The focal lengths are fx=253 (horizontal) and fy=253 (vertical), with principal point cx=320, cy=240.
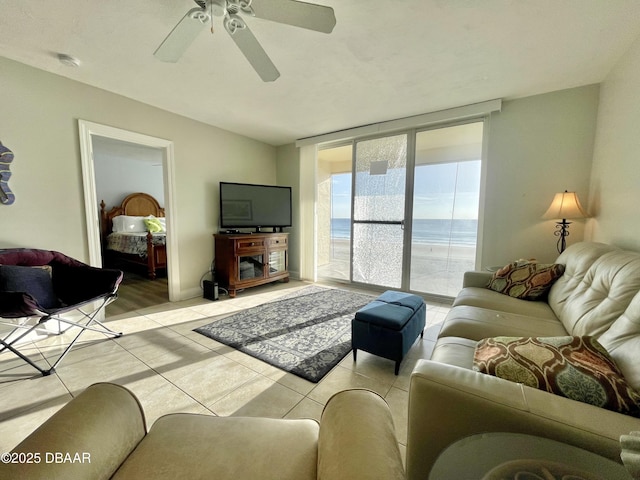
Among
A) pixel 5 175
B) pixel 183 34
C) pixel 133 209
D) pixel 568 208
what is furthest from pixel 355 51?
pixel 133 209

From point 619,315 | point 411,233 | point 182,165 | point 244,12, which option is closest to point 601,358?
point 619,315

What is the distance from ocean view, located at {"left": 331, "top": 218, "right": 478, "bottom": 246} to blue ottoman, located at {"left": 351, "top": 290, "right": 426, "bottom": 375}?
1609 mm

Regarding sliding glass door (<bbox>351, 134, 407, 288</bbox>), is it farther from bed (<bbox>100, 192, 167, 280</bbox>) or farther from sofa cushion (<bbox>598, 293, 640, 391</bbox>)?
bed (<bbox>100, 192, 167, 280</bbox>)

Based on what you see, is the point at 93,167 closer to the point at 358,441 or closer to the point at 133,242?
the point at 133,242

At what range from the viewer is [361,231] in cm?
392

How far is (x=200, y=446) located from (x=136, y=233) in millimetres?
5225

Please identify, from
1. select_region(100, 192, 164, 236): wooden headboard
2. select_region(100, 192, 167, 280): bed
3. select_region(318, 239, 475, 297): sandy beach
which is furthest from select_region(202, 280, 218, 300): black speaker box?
select_region(100, 192, 164, 236): wooden headboard

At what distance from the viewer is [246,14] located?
4.55 ft

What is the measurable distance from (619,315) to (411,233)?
2.37 m

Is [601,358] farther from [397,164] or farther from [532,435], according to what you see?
[397,164]

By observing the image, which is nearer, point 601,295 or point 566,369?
point 566,369

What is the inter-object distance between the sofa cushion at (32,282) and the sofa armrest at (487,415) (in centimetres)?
269

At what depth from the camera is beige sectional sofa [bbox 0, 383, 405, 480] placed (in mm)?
564

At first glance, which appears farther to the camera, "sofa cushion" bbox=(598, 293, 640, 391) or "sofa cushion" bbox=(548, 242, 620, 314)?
"sofa cushion" bbox=(548, 242, 620, 314)
